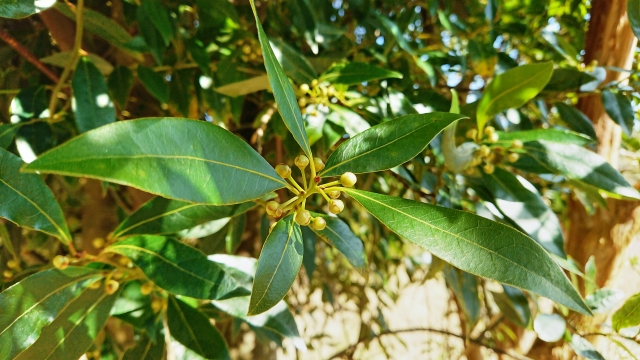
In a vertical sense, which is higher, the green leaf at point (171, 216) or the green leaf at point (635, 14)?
the green leaf at point (635, 14)

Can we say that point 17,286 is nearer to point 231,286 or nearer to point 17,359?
point 17,359

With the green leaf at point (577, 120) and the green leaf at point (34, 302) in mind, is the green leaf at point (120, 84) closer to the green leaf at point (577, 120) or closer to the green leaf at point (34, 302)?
the green leaf at point (34, 302)

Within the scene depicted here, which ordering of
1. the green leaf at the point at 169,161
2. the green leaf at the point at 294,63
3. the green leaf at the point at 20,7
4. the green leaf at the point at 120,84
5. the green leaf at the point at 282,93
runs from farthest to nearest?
the green leaf at the point at 120,84
the green leaf at the point at 294,63
the green leaf at the point at 20,7
the green leaf at the point at 282,93
the green leaf at the point at 169,161

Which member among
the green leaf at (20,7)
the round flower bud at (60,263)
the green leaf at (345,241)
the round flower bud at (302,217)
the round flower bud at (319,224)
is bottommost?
the green leaf at (345,241)

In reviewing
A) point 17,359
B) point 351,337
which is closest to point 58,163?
point 17,359

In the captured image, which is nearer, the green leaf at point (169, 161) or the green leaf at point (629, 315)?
the green leaf at point (169, 161)

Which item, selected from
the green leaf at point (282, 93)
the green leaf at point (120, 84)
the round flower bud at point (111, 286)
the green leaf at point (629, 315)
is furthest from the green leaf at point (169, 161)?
the green leaf at point (629, 315)

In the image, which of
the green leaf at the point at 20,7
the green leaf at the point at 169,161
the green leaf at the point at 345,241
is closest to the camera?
A: the green leaf at the point at 169,161

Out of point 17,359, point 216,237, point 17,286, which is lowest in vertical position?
point 216,237

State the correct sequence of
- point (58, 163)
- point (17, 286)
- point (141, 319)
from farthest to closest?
1. point (141, 319)
2. point (17, 286)
3. point (58, 163)
